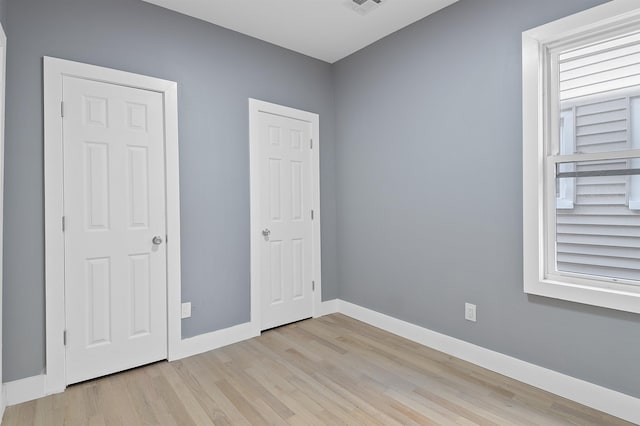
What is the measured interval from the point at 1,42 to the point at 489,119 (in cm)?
309

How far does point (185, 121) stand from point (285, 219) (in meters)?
1.26

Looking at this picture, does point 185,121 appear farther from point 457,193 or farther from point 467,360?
point 467,360

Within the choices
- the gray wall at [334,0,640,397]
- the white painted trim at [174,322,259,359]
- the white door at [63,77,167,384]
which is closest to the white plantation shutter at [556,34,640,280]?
the gray wall at [334,0,640,397]

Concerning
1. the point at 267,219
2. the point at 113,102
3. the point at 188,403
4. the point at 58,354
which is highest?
the point at 113,102

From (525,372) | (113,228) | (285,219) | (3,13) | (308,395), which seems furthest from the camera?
(285,219)

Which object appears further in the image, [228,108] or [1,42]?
[228,108]

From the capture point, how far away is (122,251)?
99.6 inches

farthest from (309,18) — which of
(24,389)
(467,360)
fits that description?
(24,389)

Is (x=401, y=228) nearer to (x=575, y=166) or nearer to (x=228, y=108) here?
(x=575, y=166)

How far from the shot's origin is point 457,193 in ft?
8.93

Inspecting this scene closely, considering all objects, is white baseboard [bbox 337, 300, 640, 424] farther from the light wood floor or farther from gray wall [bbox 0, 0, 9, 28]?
gray wall [bbox 0, 0, 9, 28]

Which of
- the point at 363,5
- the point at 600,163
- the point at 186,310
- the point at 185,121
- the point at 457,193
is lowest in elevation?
the point at 186,310

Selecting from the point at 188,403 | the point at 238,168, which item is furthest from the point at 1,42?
the point at 188,403

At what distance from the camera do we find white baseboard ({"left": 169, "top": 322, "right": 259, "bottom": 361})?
9.05ft
